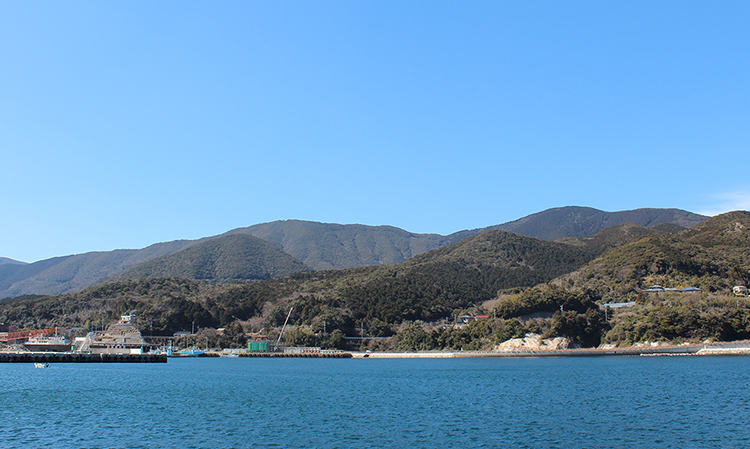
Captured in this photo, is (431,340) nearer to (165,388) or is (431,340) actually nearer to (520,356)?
(520,356)

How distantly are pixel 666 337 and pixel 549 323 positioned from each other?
83.2 feet

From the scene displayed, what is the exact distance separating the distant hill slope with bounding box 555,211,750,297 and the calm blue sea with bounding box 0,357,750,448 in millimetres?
93886

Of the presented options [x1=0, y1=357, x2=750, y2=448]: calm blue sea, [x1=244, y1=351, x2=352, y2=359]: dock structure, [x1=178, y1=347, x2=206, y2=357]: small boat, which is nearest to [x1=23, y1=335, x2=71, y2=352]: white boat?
[x1=178, y1=347, x2=206, y2=357]: small boat

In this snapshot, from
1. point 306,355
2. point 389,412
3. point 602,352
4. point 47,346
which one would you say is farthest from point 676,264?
point 47,346

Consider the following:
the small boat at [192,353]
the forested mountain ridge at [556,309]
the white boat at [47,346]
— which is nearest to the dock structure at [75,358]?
the white boat at [47,346]

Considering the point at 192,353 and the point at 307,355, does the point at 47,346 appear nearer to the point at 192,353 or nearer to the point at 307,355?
the point at 192,353

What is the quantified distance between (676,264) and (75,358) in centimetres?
14310

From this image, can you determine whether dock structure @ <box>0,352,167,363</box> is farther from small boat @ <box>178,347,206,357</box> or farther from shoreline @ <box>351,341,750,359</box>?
shoreline @ <box>351,341,750,359</box>

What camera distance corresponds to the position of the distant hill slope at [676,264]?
152m

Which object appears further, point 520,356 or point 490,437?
point 520,356

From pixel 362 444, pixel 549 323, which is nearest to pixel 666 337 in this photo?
pixel 549 323

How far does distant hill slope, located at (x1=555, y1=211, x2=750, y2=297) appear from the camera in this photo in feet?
497

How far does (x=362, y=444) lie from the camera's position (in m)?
30.5

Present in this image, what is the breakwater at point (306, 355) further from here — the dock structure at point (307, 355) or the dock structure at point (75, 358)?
the dock structure at point (75, 358)
